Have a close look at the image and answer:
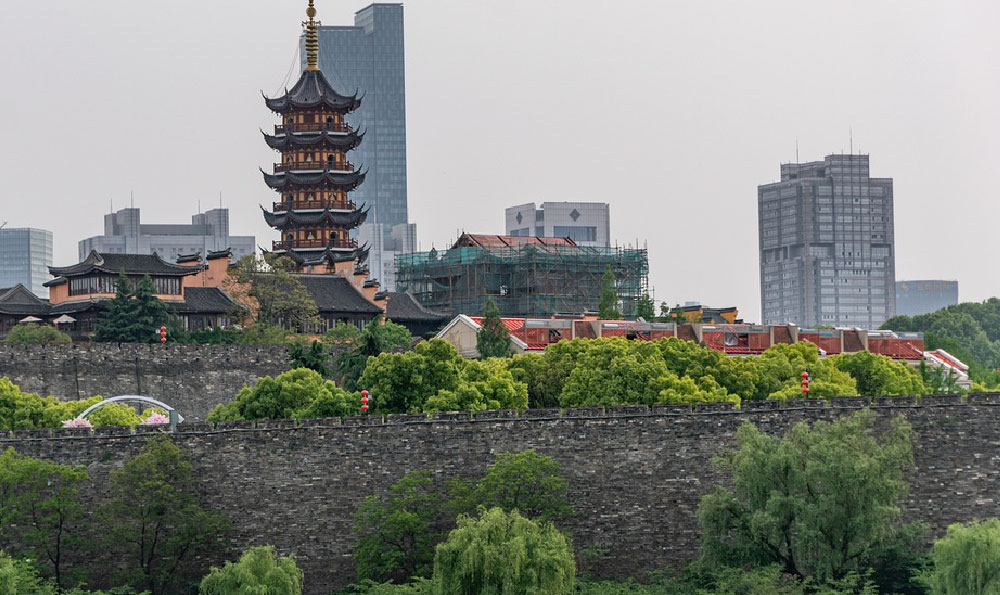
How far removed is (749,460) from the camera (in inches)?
2083

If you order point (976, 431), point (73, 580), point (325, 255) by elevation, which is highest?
point (325, 255)

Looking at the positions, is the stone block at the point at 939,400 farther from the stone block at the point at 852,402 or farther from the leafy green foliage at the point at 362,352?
the leafy green foliage at the point at 362,352

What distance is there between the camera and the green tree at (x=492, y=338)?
7919 centimetres

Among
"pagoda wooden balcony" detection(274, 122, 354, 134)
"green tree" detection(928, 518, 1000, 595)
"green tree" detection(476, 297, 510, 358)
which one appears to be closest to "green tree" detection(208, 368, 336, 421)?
"green tree" detection(476, 297, 510, 358)

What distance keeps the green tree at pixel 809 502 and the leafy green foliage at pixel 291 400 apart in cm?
1381

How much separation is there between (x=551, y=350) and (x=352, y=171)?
A: 44.9 m

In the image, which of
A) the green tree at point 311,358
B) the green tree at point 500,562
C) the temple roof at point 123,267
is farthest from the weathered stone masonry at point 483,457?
the temple roof at point 123,267

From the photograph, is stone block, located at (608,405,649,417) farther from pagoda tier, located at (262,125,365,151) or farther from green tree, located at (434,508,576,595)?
pagoda tier, located at (262,125,365,151)

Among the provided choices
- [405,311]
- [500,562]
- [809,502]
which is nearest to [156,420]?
[500,562]

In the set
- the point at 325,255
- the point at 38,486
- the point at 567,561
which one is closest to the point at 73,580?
the point at 38,486

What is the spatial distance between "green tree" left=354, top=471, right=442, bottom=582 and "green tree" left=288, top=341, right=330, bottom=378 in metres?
19.4

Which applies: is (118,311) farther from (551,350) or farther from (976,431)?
(976,431)

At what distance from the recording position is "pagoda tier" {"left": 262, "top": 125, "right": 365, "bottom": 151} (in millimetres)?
113625

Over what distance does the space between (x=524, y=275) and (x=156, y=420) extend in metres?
45.9
